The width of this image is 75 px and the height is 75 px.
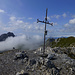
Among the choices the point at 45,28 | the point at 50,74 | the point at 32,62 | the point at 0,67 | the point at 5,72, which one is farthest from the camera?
the point at 45,28

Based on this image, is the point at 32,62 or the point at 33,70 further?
the point at 32,62

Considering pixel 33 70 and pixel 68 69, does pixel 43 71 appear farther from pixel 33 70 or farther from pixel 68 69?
pixel 68 69

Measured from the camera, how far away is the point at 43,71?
40.5 ft

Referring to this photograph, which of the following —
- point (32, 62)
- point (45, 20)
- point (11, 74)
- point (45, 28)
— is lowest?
point (11, 74)

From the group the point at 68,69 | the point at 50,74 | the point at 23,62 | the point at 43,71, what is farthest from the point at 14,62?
the point at 68,69

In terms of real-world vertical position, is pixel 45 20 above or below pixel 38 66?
above

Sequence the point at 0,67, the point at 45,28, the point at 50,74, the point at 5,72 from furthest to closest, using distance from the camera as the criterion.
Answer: the point at 45,28, the point at 0,67, the point at 5,72, the point at 50,74

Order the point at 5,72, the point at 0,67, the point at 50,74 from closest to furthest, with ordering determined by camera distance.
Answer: the point at 50,74 < the point at 5,72 < the point at 0,67

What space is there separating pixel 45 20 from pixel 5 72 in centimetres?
1251

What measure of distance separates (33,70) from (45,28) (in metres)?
8.78

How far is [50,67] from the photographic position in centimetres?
1295

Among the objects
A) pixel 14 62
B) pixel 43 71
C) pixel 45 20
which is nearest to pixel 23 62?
pixel 14 62

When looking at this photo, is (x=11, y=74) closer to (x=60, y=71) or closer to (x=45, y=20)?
(x=60, y=71)

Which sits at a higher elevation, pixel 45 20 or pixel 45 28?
pixel 45 20
